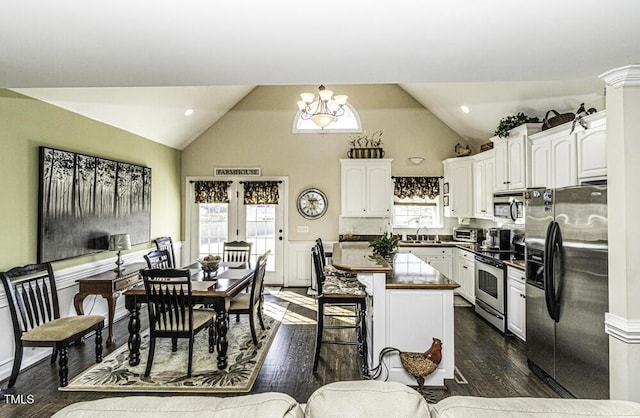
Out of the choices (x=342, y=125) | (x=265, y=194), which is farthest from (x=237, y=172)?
(x=342, y=125)

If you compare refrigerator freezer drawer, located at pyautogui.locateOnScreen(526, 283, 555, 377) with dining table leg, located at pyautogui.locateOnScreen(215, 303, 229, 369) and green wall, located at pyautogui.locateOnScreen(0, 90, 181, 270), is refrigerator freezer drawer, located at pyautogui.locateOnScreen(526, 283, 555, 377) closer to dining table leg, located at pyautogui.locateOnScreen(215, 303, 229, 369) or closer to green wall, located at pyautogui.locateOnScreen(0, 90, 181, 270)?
dining table leg, located at pyautogui.locateOnScreen(215, 303, 229, 369)

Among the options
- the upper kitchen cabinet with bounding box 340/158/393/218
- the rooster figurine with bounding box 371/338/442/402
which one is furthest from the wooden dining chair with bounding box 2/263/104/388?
the upper kitchen cabinet with bounding box 340/158/393/218

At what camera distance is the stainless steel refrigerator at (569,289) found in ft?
8.38

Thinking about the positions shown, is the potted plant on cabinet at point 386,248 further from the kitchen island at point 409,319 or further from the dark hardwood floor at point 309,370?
the dark hardwood floor at point 309,370

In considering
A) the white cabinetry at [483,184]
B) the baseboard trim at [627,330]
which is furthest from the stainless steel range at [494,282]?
the baseboard trim at [627,330]

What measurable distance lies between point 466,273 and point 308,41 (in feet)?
16.1

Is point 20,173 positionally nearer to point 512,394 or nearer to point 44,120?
point 44,120

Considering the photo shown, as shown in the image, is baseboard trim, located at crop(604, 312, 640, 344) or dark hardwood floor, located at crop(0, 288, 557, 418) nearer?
baseboard trim, located at crop(604, 312, 640, 344)

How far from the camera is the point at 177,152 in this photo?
23.2ft

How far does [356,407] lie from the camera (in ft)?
3.48

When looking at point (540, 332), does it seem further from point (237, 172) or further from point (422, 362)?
point (237, 172)

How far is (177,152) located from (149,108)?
79.5 inches

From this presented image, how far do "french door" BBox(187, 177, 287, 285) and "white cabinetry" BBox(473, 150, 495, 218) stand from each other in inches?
134

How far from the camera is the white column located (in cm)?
211
